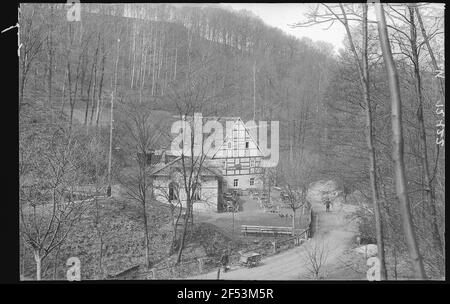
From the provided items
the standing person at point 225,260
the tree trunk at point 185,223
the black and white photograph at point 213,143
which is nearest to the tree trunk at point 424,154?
the black and white photograph at point 213,143

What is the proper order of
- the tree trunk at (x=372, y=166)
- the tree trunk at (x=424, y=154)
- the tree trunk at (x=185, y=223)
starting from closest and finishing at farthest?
1. the tree trunk at (x=372, y=166)
2. the tree trunk at (x=424, y=154)
3. the tree trunk at (x=185, y=223)

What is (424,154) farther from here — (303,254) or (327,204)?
(303,254)

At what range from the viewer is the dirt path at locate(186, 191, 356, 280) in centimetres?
517

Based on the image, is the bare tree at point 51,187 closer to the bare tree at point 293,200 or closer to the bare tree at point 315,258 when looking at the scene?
the bare tree at point 293,200

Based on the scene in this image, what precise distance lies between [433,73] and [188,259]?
372 centimetres

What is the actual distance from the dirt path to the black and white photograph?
17mm

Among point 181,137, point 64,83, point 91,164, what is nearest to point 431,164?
point 181,137

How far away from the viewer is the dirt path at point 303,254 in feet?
17.0

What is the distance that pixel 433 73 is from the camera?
513 centimetres

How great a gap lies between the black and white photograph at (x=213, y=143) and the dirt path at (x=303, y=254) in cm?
2

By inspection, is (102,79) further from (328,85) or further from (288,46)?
(328,85)

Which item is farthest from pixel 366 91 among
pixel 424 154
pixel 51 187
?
pixel 51 187

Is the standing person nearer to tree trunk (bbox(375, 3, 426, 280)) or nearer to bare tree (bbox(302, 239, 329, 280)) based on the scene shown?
bare tree (bbox(302, 239, 329, 280))

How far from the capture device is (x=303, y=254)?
5.25 m
